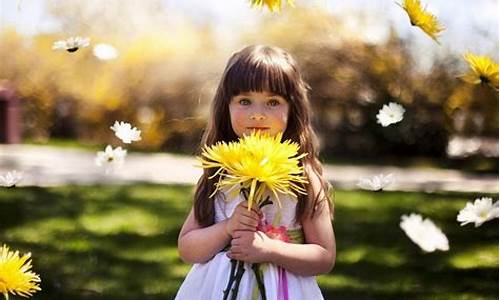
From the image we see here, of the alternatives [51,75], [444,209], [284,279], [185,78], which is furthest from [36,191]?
[284,279]

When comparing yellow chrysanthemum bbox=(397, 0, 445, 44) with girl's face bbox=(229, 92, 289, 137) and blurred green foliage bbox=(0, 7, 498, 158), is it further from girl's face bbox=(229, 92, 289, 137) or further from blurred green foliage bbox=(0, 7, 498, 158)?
blurred green foliage bbox=(0, 7, 498, 158)

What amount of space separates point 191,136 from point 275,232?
1.55 meters

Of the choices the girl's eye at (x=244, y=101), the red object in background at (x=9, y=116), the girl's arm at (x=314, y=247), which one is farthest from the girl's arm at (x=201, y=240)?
the red object in background at (x=9, y=116)

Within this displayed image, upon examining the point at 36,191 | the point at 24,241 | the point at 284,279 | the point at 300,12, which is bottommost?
the point at 284,279

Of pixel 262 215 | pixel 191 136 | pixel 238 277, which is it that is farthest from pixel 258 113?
pixel 191 136

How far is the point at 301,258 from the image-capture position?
1899mm

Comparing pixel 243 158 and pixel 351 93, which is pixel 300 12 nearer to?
pixel 351 93

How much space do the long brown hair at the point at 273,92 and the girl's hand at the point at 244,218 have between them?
4.6 inches

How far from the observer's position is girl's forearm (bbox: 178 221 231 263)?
1895mm

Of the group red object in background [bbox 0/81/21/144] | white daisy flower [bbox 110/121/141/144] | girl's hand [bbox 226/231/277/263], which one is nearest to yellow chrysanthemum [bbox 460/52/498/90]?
girl's hand [bbox 226/231/277/263]

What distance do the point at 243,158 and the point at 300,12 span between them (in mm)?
1518

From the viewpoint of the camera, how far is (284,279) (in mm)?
1909

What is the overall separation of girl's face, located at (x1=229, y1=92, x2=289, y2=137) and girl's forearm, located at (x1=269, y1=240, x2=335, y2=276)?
20 cm

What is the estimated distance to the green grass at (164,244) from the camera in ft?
11.0
